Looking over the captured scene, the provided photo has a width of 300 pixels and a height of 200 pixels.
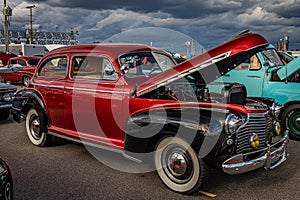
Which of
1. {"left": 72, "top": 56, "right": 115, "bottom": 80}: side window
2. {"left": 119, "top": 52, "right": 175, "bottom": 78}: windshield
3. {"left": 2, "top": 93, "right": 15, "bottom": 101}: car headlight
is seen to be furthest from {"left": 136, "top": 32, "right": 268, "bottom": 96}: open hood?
{"left": 2, "top": 93, "right": 15, "bottom": 101}: car headlight

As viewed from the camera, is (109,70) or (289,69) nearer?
(109,70)

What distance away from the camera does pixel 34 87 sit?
19.2 ft

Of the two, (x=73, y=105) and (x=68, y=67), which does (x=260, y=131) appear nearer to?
(x=73, y=105)

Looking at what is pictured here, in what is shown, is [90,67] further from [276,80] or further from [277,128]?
[276,80]

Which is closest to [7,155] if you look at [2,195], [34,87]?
[34,87]

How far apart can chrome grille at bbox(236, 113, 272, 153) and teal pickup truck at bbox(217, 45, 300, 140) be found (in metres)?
1.91

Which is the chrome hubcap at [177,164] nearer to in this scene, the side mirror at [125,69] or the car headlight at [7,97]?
the side mirror at [125,69]

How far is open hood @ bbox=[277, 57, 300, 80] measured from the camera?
250 inches

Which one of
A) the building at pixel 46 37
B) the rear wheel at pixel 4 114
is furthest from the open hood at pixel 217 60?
the building at pixel 46 37

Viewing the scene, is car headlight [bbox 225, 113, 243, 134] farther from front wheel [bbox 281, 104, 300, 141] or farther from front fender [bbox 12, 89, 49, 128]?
front fender [bbox 12, 89, 49, 128]

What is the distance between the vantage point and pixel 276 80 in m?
6.78

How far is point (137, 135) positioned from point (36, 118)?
2.77 meters

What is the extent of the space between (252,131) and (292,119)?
3112 millimetres

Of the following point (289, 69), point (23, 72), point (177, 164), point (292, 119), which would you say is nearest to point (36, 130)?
point (177, 164)
